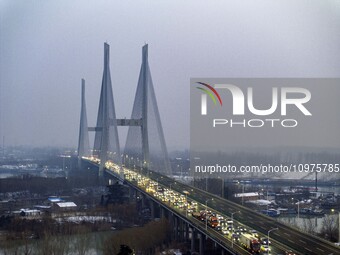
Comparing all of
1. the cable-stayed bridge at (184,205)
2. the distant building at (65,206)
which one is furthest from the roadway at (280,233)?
the distant building at (65,206)

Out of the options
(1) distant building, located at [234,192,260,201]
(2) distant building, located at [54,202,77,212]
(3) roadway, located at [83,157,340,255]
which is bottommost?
(2) distant building, located at [54,202,77,212]

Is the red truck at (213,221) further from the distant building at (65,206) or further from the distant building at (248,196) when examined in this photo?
the distant building at (65,206)

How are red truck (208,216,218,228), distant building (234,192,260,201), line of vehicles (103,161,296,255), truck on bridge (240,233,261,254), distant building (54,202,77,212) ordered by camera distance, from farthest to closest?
A: distant building (234,192,260,201)
distant building (54,202,77,212)
red truck (208,216,218,228)
line of vehicles (103,161,296,255)
truck on bridge (240,233,261,254)

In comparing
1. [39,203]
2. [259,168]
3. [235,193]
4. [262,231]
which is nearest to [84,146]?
[39,203]

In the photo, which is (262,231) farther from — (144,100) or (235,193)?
(144,100)

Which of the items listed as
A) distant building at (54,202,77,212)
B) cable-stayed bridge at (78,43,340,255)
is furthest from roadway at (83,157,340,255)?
distant building at (54,202,77,212)

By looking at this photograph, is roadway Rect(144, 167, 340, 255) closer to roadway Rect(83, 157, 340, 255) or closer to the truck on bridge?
roadway Rect(83, 157, 340, 255)

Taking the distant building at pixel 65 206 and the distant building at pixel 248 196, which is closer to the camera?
the distant building at pixel 65 206

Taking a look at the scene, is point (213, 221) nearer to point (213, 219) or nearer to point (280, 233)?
point (213, 219)

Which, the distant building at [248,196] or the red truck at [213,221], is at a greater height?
the red truck at [213,221]
